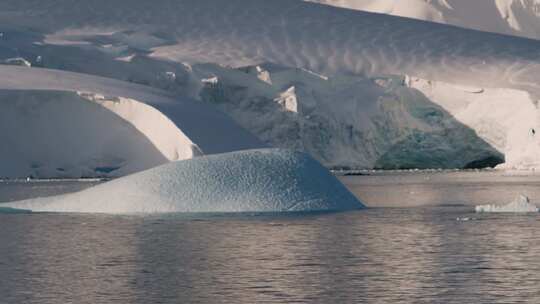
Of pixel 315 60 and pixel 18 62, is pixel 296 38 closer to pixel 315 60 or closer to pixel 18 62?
pixel 315 60

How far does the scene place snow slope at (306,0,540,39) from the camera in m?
152

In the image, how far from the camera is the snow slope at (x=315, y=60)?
197ft

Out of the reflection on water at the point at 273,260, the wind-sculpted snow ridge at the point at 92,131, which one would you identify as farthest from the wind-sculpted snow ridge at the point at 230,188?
the wind-sculpted snow ridge at the point at 92,131

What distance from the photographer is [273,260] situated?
16.8 meters

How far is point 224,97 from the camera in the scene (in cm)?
6241

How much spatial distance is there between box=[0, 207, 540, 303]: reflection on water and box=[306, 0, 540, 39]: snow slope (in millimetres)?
130085

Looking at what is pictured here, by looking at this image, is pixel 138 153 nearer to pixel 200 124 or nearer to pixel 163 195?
pixel 200 124

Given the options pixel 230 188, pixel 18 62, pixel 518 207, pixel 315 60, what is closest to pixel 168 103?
pixel 18 62

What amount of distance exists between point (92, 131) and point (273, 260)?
119 feet

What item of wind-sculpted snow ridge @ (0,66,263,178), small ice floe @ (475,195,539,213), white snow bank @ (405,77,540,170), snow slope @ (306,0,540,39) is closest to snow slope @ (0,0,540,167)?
white snow bank @ (405,77,540,170)

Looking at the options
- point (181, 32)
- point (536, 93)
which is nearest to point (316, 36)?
point (181, 32)

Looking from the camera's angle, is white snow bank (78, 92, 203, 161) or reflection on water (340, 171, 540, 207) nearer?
reflection on water (340, 171, 540, 207)

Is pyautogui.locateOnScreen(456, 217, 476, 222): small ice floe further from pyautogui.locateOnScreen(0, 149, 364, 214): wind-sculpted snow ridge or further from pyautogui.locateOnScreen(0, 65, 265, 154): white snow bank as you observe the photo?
pyautogui.locateOnScreen(0, 65, 265, 154): white snow bank

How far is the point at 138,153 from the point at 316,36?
73.4ft
